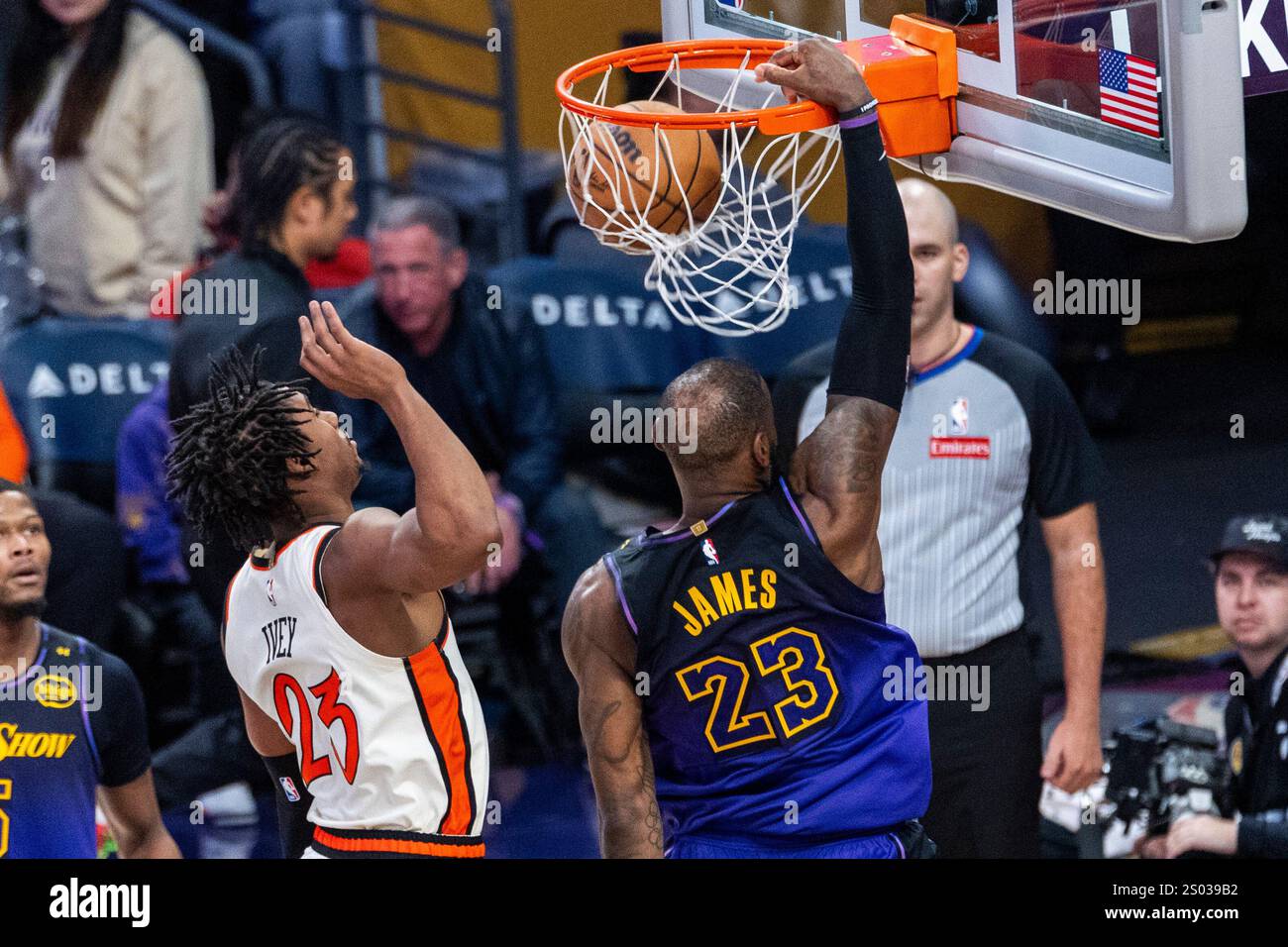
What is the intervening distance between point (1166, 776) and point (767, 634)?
5.19 ft

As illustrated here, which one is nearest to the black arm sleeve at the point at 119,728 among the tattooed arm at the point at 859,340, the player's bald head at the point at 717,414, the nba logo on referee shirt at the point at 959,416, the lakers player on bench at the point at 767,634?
the lakers player on bench at the point at 767,634

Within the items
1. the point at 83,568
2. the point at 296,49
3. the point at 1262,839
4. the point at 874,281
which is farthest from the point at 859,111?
the point at 83,568

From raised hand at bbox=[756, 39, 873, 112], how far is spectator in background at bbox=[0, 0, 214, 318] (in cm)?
250

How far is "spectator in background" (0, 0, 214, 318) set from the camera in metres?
5.06

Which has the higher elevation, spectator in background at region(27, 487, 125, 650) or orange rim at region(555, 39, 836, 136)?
orange rim at region(555, 39, 836, 136)

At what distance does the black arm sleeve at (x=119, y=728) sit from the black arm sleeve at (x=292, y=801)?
2.84 feet

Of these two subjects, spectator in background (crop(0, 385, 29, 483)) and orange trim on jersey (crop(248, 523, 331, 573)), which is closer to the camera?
orange trim on jersey (crop(248, 523, 331, 573))

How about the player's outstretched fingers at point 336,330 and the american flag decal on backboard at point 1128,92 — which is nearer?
the player's outstretched fingers at point 336,330

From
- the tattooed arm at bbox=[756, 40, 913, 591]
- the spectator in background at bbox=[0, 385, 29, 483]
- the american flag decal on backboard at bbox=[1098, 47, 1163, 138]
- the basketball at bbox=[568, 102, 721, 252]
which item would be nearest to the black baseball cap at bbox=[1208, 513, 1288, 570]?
the american flag decal on backboard at bbox=[1098, 47, 1163, 138]

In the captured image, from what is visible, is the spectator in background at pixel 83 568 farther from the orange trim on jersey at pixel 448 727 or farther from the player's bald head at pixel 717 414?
the player's bald head at pixel 717 414

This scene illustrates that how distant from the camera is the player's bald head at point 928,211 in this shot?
13.7 ft

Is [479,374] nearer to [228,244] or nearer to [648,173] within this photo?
[228,244]

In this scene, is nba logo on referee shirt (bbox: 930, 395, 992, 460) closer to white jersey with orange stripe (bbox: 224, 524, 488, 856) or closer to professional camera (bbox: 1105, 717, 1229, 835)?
professional camera (bbox: 1105, 717, 1229, 835)
